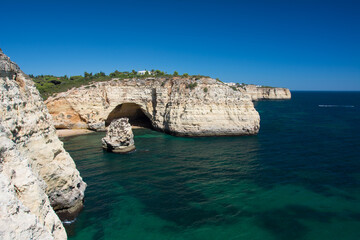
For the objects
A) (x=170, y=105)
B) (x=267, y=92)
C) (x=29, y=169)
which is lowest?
(x=29, y=169)

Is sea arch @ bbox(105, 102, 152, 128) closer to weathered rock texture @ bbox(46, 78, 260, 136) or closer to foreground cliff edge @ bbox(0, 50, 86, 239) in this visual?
weathered rock texture @ bbox(46, 78, 260, 136)

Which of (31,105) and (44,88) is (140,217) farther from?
(44,88)

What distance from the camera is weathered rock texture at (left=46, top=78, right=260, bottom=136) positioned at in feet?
110

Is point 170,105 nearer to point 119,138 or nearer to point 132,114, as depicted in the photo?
point 132,114

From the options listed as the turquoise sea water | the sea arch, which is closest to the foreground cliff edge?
the turquoise sea water

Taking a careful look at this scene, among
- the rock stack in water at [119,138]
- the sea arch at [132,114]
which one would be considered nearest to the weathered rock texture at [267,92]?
the sea arch at [132,114]

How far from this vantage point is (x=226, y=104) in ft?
112

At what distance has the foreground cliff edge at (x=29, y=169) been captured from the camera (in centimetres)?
562

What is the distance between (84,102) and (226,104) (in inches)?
880

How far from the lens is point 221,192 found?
15812 mm

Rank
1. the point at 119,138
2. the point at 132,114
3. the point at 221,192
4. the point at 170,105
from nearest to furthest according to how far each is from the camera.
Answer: the point at 221,192 < the point at 119,138 < the point at 170,105 < the point at 132,114

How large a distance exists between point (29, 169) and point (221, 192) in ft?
39.6

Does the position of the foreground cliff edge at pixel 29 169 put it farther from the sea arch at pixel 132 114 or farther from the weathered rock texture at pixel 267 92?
the weathered rock texture at pixel 267 92

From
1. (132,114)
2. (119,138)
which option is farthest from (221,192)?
(132,114)
